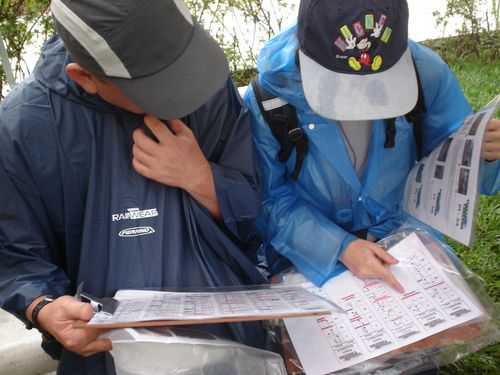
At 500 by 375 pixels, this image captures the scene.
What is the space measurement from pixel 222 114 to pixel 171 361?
72 cm

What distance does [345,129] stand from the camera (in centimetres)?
157

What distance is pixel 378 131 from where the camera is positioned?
1538 millimetres

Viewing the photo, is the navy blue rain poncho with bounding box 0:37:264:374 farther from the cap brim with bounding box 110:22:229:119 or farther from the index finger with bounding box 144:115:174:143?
the cap brim with bounding box 110:22:229:119

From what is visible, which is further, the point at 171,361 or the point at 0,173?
the point at 0,173

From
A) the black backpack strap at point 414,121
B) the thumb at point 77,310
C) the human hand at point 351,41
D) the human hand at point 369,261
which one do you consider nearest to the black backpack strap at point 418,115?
the black backpack strap at point 414,121

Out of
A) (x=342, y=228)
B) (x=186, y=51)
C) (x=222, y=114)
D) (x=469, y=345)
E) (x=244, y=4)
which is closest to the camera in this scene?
(x=186, y=51)

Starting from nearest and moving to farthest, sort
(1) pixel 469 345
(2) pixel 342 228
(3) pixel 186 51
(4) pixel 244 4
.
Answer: (3) pixel 186 51
(1) pixel 469 345
(2) pixel 342 228
(4) pixel 244 4

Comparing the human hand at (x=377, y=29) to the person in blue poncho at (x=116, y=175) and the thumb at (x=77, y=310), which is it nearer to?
the person in blue poncho at (x=116, y=175)

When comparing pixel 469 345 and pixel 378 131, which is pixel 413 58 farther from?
pixel 469 345

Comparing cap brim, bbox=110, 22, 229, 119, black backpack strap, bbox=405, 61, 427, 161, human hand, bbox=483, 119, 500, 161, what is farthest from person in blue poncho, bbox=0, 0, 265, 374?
A: human hand, bbox=483, 119, 500, 161

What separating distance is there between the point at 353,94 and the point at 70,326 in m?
0.94

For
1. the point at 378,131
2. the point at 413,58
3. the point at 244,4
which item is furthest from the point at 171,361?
the point at 244,4

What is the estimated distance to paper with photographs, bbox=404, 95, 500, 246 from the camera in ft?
4.38

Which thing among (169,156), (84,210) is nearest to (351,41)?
(169,156)
